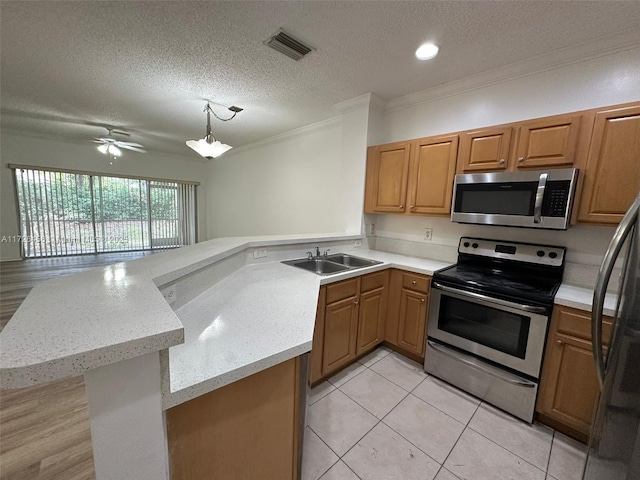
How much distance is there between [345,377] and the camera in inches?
84.3

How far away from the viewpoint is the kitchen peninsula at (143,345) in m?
0.54

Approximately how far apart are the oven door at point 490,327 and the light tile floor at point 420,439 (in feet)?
1.29

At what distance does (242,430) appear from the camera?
0.87 metres

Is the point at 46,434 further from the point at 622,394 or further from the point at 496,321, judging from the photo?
the point at 496,321

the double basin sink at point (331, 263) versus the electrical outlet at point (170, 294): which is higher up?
the electrical outlet at point (170, 294)

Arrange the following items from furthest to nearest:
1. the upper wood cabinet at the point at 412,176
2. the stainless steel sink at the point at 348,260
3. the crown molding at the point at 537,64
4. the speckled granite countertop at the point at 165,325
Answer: the stainless steel sink at the point at 348,260, the upper wood cabinet at the point at 412,176, the crown molding at the point at 537,64, the speckled granite countertop at the point at 165,325

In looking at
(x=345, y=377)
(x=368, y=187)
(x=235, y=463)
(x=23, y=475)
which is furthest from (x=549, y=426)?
(x=23, y=475)

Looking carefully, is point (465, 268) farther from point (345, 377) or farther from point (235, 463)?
point (235, 463)

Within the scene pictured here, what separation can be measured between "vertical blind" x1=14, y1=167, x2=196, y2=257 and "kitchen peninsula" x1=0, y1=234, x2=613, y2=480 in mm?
6262

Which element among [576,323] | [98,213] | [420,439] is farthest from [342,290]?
[98,213]

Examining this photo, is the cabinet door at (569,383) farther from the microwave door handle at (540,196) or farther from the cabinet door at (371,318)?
the cabinet door at (371,318)

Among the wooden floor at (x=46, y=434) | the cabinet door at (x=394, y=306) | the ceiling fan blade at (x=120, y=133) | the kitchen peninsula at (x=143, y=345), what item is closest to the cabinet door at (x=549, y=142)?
the cabinet door at (x=394, y=306)

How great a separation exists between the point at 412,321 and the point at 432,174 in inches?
53.5

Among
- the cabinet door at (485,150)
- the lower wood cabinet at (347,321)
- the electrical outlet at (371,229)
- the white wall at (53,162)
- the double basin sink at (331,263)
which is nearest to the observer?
the lower wood cabinet at (347,321)
